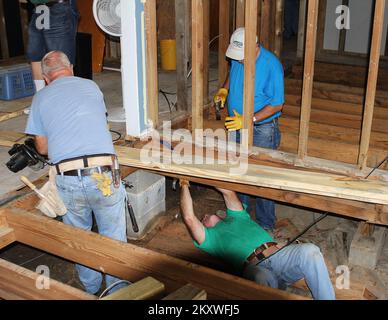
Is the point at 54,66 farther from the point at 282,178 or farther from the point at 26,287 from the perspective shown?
the point at 282,178

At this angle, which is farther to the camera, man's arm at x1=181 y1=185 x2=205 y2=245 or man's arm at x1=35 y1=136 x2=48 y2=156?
man's arm at x1=181 y1=185 x2=205 y2=245

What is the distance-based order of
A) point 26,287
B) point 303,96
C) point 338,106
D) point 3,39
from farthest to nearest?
point 3,39 < point 338,106 < point 303,96 < point 26,287

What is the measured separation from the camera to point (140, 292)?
78.7 inches

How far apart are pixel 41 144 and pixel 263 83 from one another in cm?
188

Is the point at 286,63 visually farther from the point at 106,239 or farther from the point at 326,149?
the point at 106,239

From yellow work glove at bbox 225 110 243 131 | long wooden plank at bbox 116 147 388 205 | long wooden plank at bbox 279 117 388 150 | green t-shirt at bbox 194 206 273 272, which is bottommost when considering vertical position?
green t-shirt at bbox 194 206 273 272

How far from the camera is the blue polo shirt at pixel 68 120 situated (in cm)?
305

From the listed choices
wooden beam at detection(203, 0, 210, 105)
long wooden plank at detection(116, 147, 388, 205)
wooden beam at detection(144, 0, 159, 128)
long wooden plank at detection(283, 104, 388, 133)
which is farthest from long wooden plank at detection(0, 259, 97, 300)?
long wooden plank at detection(283, 104, 388, 133)

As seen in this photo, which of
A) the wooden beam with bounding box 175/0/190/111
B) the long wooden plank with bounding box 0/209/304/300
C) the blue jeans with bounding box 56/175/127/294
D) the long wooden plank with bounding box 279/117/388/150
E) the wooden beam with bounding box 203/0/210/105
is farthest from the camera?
the wooden beam with bounding box 203/0/210/105

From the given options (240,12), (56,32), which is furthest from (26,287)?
(240,12)

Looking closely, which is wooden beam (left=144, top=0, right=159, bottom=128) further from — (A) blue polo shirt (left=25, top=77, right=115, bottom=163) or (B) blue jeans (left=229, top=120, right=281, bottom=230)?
(A) blue polo shirt (left=25, top=77, right=115, bottom=163)

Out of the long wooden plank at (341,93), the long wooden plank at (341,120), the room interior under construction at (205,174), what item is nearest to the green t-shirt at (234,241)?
the room interior under construction at (205,174)

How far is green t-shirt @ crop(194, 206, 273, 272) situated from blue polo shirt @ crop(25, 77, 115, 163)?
947mm

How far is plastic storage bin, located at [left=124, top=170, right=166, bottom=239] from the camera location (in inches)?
182
